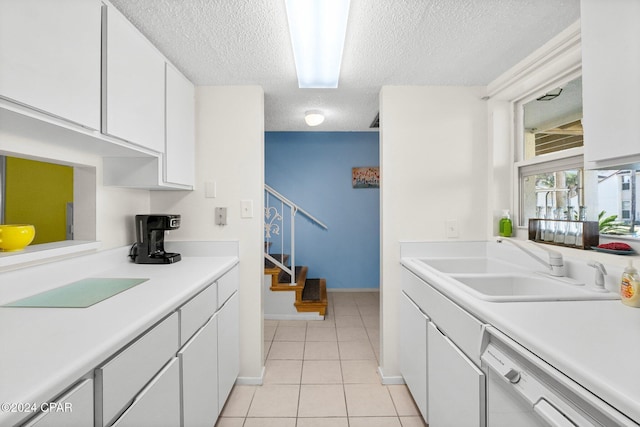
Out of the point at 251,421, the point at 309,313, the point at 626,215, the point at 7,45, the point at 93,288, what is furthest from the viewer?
the point at 309,313

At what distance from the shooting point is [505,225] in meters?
2.01

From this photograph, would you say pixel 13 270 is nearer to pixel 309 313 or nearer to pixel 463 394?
pixel 463 394

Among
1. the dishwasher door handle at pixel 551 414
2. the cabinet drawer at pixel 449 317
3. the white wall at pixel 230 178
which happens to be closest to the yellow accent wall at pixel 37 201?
the white wall at pixel 230 178

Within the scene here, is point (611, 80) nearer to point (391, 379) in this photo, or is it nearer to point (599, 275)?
point (599, 275)

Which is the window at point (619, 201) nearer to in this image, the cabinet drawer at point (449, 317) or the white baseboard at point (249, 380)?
the cabinet drawer at point (449, 317)

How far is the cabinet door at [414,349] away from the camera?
1629 mm

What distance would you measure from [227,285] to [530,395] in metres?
1.56

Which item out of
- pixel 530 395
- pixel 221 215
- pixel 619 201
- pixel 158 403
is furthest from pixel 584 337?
pixel 221 215

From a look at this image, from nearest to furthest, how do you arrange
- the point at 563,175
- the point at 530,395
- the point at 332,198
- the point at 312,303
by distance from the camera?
the point at 530,395, the point at 563,175, the point at 312,303, the point at 332,198

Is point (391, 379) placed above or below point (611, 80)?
below

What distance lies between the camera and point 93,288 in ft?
4.19

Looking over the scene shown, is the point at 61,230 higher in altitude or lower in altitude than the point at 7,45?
lower

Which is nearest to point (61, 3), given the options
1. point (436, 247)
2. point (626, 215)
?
point (436, 247)

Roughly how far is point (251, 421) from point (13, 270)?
4.59ft
